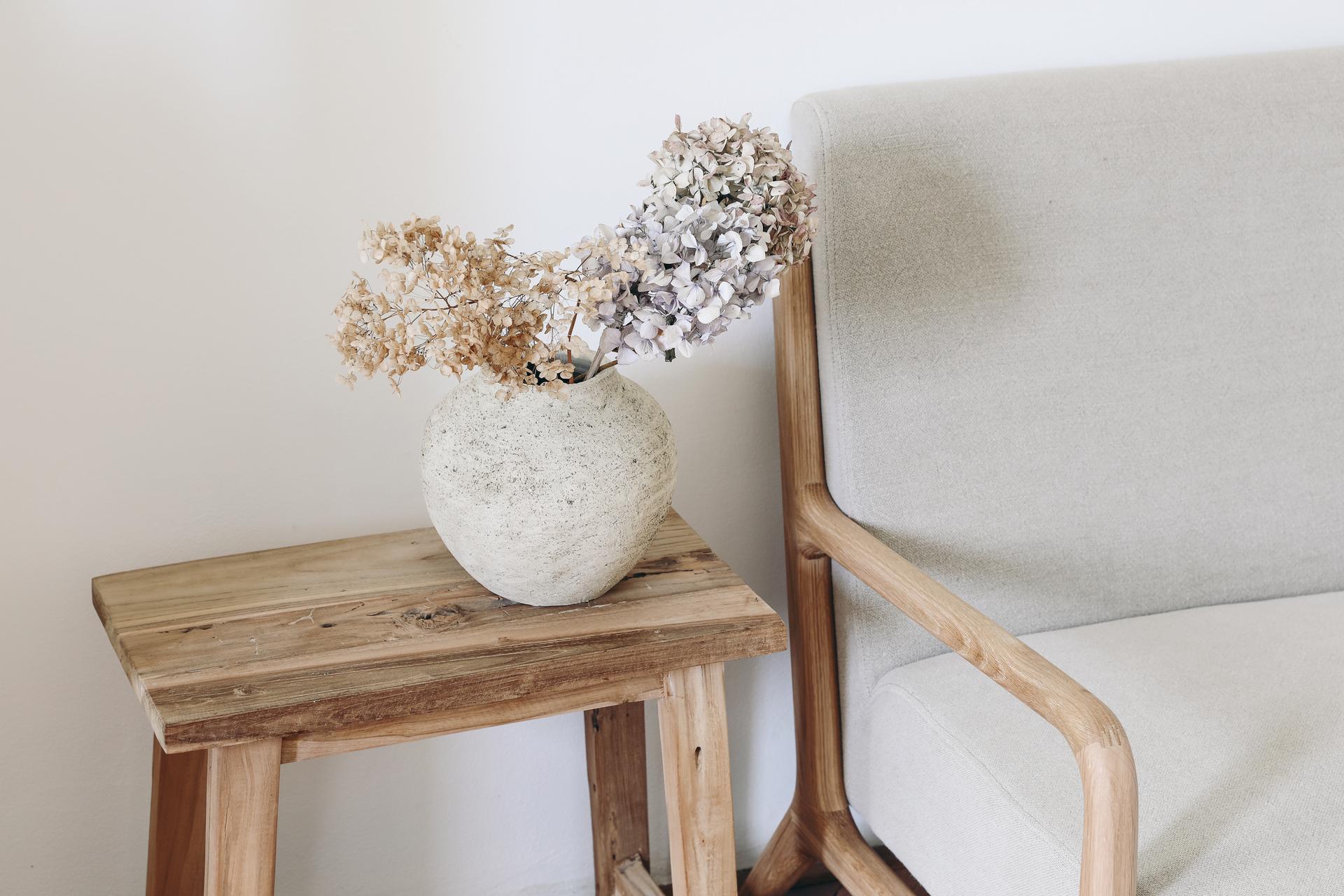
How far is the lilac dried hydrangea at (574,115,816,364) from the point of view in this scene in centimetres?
77

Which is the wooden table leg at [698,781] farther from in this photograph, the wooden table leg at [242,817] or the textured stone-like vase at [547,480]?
the wooden table leg at [242,817]

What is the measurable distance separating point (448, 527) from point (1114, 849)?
0.52m

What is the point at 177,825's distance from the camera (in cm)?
101

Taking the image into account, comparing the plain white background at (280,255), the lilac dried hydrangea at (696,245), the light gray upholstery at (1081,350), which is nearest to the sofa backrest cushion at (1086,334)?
the light gray upholstery at (1081,350)

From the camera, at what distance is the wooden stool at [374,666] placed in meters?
0.78

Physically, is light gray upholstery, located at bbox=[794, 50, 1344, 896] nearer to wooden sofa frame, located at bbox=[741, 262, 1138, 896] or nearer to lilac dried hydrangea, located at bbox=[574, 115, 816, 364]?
wooden sofa frame, located at bbox=[741, 262, 1138, 896]

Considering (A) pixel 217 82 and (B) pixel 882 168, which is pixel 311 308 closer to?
(A) pixel 217 82

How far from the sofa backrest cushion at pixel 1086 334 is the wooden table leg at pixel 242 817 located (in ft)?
1.79

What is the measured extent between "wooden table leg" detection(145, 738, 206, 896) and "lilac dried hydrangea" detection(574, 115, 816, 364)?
556 millimetres

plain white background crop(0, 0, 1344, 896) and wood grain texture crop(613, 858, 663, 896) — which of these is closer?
plain white background crop(0, 0, 1344, 896)

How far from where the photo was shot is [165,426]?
40.9 inches

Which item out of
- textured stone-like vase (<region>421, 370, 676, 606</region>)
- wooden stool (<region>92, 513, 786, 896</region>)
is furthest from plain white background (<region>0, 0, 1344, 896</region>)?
textured stone-like vase (<region>421, 370, 676, 606</region>)

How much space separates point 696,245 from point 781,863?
2.44 feet

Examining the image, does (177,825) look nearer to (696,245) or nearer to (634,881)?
(634,881)
